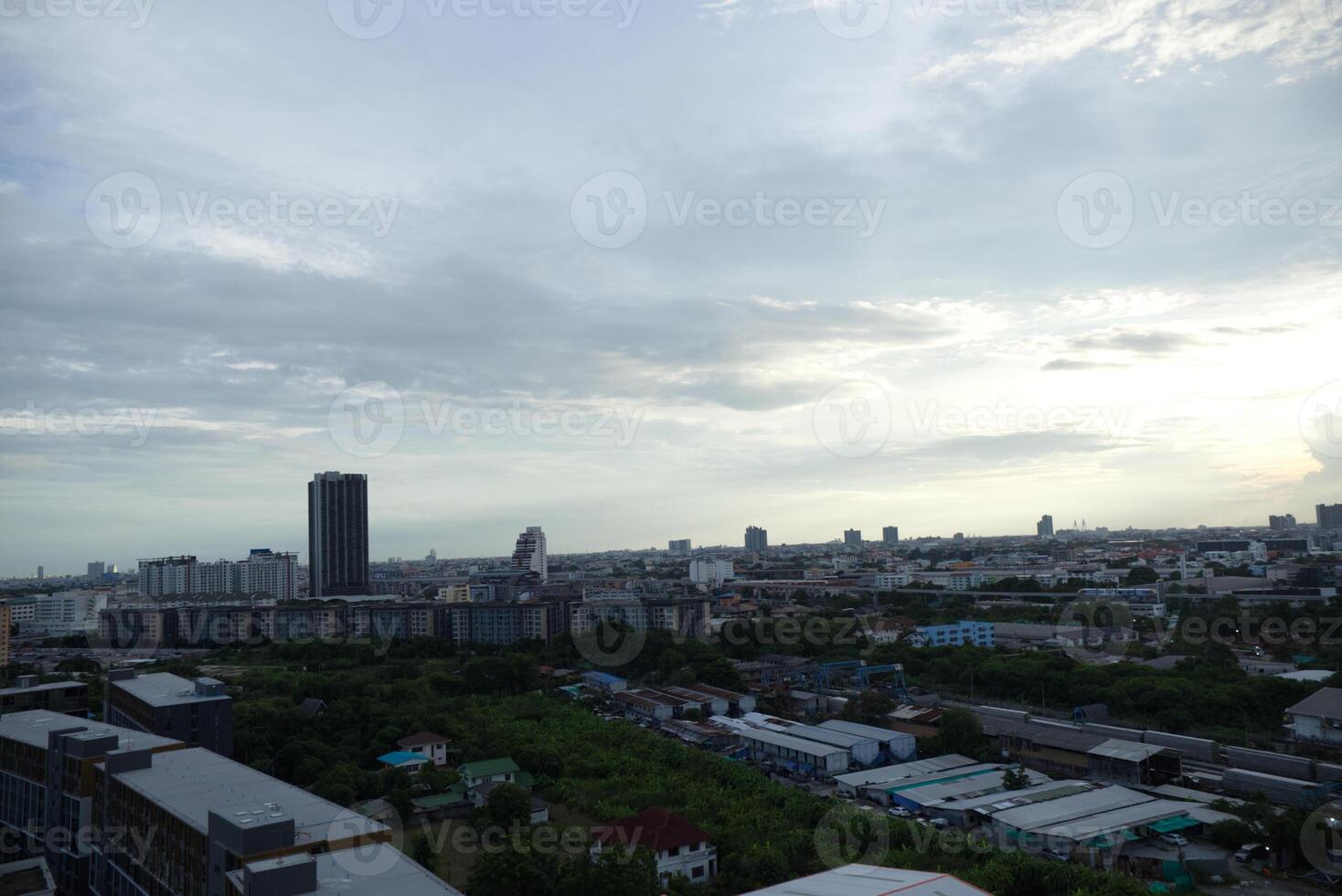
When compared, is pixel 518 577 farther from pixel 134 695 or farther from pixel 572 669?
pixel 134 695

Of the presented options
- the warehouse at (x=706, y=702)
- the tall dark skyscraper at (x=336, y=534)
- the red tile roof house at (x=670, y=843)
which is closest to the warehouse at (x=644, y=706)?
the warehouse at (x=706, y=702)

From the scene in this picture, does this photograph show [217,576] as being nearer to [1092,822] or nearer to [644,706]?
[644,706]

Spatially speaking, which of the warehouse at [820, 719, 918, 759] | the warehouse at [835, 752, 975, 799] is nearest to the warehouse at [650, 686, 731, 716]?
the warehouse at [820, 719, 918, 759]

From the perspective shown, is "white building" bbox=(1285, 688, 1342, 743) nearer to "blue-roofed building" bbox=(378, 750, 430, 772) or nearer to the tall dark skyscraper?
"blue-roofed building" bbox=(378, 750, 430, 772)

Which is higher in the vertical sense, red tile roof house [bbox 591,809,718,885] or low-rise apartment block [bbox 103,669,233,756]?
low-rise apartment block [bbox 103,669,233,756]

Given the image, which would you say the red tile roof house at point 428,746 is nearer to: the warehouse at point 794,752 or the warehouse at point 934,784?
the warehouse at point 794,752

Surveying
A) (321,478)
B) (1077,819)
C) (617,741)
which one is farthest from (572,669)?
(321,478)
